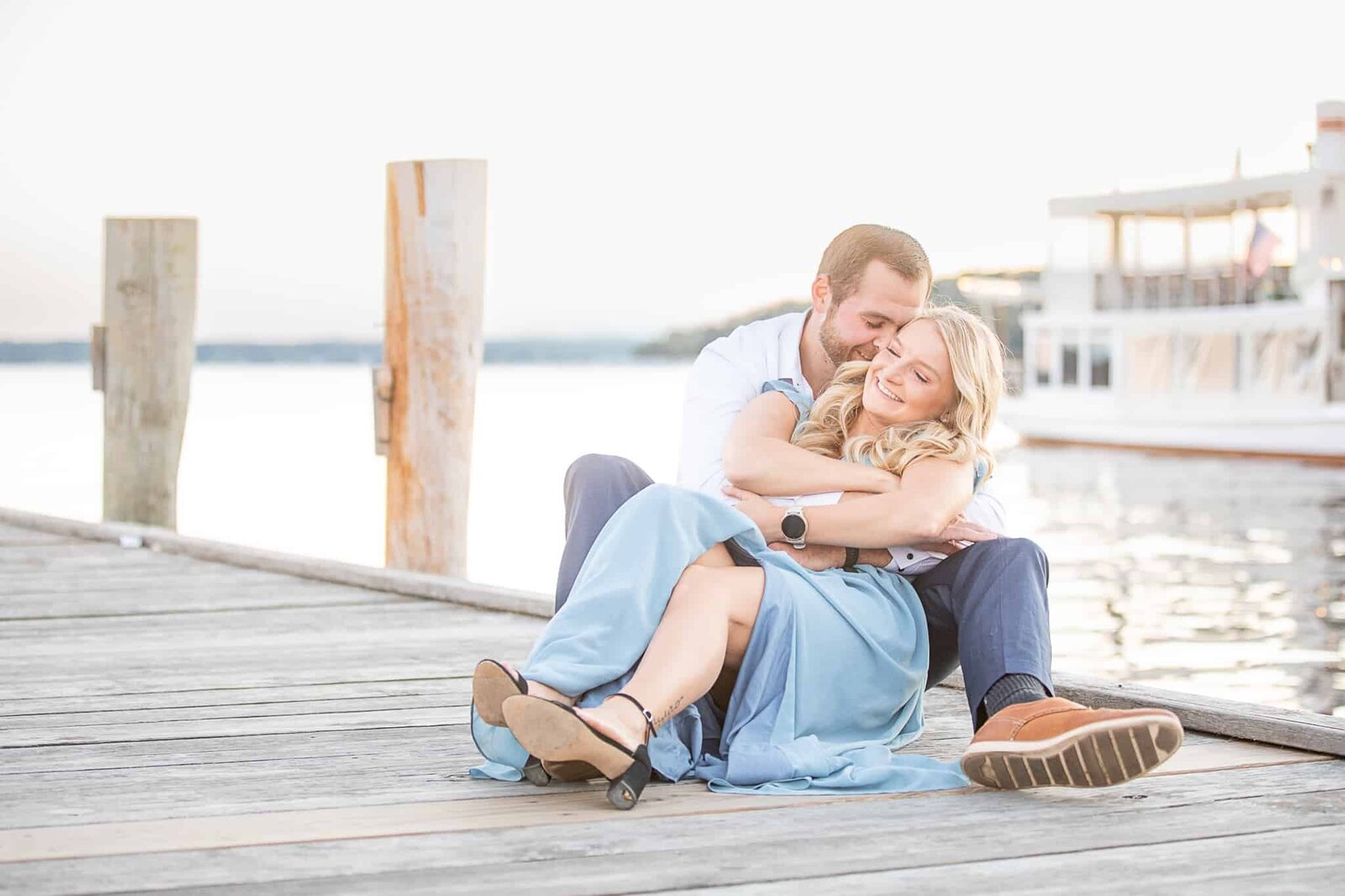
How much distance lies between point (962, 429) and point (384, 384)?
2453mm

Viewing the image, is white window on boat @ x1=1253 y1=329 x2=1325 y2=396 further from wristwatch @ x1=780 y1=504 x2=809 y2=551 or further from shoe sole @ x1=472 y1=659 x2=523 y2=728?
shoe sole @ x1=472 y1=659 x2=523 y2=728

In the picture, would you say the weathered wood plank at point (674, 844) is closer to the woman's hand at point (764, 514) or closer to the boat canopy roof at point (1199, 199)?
the woman's hand at point (764, 514)

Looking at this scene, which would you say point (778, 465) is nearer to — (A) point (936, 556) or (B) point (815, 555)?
(B) point (815, 555)

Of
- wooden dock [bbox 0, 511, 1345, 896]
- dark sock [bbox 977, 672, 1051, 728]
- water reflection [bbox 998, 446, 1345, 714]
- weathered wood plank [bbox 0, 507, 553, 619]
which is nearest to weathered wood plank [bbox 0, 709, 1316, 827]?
wooden dock [bbox 0, 511, 1345, 896]

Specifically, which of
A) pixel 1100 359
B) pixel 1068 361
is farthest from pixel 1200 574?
pixel 1068 361

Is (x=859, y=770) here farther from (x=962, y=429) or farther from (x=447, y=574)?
(x=447, y=574)

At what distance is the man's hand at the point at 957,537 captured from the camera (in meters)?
2.75

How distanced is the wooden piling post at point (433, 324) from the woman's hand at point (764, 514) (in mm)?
2057

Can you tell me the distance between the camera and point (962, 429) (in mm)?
2793

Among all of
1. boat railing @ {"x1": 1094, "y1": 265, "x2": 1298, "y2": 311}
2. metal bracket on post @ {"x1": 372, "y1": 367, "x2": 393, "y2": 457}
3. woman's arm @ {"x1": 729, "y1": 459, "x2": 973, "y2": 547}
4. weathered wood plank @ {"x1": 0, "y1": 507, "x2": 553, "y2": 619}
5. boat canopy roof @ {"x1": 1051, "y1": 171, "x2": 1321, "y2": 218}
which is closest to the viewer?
woman's arm @ {"x1": 729, "y1": 459, "x2": 973, "y2": 547}

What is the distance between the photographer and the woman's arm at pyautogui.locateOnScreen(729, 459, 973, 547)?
2.68m

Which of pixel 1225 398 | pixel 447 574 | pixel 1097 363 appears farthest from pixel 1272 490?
pixel 447 574

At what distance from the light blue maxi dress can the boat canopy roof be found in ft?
79.6

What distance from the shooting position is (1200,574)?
1161 cm
